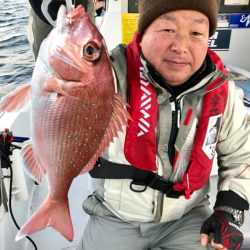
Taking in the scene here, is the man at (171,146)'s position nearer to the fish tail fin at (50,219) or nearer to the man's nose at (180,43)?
the man's nose at (180,43)

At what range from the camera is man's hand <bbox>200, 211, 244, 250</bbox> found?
1835 mm

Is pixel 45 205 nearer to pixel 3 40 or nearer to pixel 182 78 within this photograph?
pixel 182 78

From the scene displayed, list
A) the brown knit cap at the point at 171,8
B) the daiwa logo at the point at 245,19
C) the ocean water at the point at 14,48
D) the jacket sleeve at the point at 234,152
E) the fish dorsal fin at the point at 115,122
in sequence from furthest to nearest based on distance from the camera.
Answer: the ocean water at the point at 14,48, the daiwa logo at the point at 245,19, the jacket sleeve at the point at 234,152, the brown knit cap at the point at 171,8, the fish dorsal fin at the point at 115,122

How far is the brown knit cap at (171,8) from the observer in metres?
1.70

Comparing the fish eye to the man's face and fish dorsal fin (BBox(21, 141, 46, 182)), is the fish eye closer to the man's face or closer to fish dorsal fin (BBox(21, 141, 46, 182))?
fish dorsal fin (BBox(21, 141, 46, 182))

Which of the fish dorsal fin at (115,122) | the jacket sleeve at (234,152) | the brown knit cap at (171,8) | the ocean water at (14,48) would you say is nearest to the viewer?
the fish dorsal fin at (115,122)

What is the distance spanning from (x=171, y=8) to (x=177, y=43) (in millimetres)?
172

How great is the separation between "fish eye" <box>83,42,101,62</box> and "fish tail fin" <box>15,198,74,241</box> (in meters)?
0.55

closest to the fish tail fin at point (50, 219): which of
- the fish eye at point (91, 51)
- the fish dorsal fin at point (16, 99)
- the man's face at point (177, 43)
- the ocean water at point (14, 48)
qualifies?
the fish dorsal fin at point (16, 99)

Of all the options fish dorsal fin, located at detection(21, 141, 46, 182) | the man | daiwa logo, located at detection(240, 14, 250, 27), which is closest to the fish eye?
fish dorsal fin, located at detection(21, 141, 46, 182)

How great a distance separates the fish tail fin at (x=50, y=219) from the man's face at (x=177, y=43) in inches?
35.3

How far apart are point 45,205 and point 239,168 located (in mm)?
1226

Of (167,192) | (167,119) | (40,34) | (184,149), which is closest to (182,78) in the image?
(167,119)

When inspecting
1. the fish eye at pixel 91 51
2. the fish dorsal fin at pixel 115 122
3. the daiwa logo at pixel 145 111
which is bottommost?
the daiwa logo at pixel 145 111
